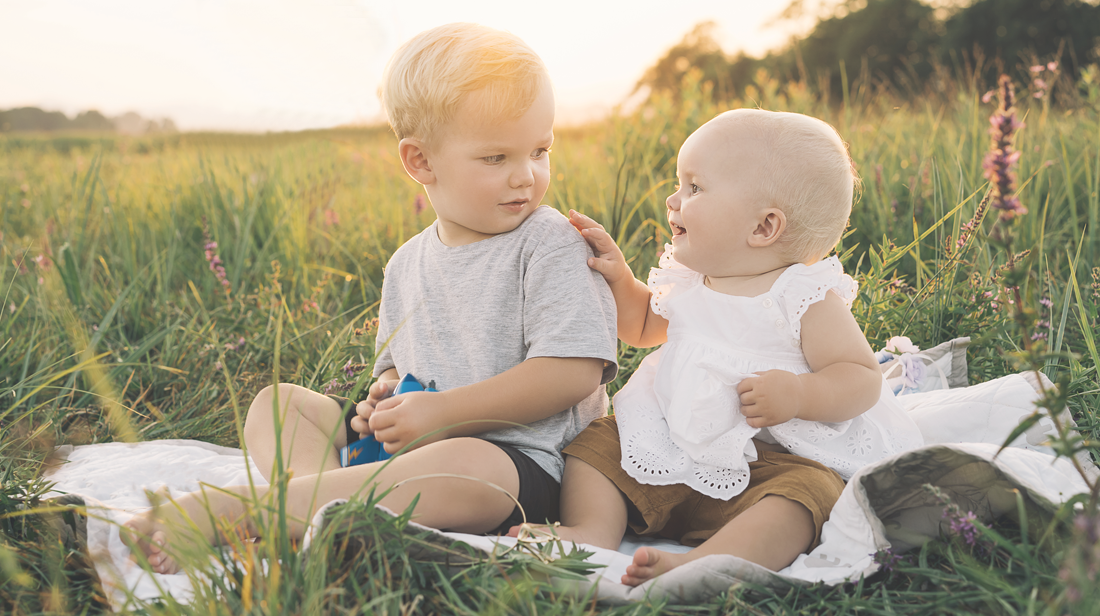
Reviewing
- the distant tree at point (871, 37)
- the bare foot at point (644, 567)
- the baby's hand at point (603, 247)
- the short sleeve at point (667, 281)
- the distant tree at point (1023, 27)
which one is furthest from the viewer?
the distant tree at point (871, 37)

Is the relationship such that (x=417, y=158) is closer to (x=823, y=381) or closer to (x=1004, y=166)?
(x=823, y=381)

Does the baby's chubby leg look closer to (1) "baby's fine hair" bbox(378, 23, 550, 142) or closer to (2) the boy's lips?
(2) the boy's lips

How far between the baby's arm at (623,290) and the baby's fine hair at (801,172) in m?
0.39

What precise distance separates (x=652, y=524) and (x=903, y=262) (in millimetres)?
1952

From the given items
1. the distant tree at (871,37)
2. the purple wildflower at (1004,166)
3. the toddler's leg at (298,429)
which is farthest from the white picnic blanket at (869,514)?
the distant tree at (871,37)

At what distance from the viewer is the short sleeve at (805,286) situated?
171cm

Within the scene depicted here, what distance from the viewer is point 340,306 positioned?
2.85 m

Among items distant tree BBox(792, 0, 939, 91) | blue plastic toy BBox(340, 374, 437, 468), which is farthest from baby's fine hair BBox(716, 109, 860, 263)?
distant tree BBox(792, 0, 939, 91)

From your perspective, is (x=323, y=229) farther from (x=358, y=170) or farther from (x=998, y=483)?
(x=998, y=483)

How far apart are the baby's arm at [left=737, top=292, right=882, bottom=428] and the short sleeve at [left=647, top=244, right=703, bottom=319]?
0.33 m

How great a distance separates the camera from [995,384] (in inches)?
76.4

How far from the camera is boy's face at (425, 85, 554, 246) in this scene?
A: 1657 mm

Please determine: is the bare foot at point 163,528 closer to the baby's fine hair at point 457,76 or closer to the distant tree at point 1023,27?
the baby's fine hair at point 457,76

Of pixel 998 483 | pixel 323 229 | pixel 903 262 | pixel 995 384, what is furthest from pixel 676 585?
pixel 323 229
